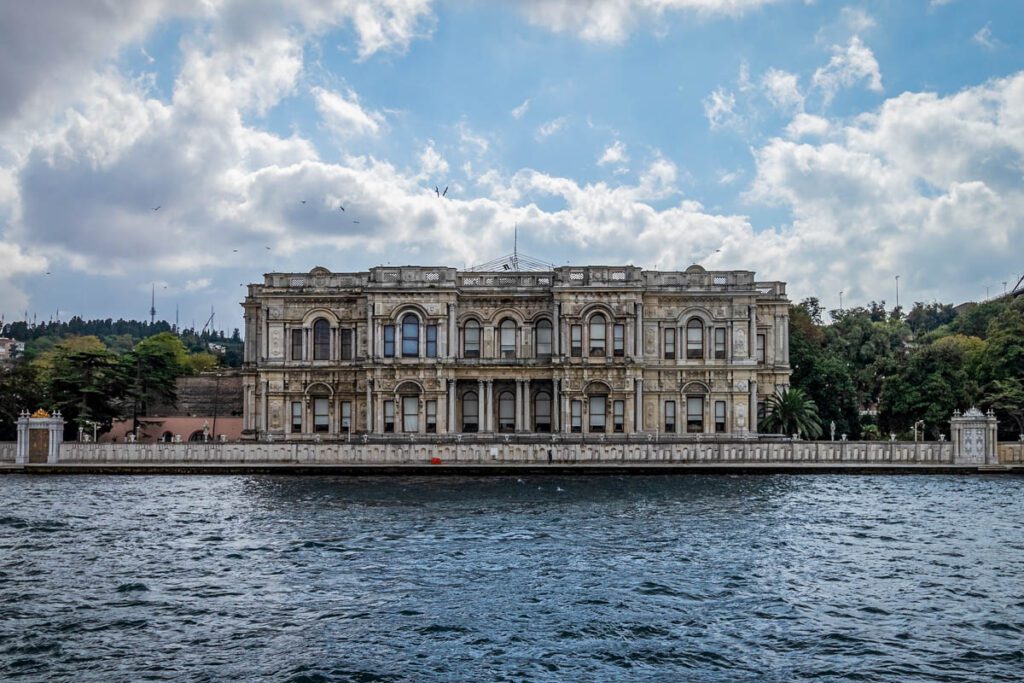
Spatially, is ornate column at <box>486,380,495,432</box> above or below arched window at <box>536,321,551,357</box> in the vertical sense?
below

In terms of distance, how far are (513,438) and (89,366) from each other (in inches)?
864

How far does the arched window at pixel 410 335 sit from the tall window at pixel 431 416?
2.42m

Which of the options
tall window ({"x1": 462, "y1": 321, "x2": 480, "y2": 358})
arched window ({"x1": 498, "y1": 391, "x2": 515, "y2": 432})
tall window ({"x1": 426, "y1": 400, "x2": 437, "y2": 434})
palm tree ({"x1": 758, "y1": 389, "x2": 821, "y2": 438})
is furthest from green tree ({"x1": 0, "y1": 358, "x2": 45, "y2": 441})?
palm tree ({"x1": 758, "y1": 389, "x2": 821, "y2": 438})

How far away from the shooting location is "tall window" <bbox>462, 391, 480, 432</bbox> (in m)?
46.7

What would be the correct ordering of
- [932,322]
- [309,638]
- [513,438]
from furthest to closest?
[932,322] → [513,438] → [309,638]

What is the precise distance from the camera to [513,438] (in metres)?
42.3

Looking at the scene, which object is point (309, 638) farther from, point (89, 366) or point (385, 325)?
point (89, 366)

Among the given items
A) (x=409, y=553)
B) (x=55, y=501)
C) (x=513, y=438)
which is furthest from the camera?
(x=513, y=438)

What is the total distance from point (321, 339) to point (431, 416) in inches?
277

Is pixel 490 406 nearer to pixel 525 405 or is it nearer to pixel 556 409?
pixel 525 405

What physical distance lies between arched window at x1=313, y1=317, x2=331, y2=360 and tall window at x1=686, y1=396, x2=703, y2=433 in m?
17.9

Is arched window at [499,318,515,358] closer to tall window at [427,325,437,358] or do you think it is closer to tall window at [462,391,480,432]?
tall window at [462,391,480,432]

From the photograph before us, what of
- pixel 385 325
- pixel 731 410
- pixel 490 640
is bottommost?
pixel 490 640

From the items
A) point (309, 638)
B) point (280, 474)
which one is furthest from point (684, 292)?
point (309, 638)
